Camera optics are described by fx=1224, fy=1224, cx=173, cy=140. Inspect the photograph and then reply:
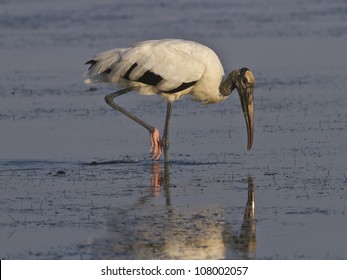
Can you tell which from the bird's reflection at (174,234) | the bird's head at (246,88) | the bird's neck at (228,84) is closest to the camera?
the bird's reflection at (174,234)

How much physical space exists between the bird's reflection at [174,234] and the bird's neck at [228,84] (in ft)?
10.2

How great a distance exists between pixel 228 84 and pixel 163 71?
82 cm

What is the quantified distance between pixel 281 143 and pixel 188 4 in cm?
1683

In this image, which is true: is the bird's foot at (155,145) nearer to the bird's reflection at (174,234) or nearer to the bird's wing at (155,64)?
the bird's wing at (155,64)

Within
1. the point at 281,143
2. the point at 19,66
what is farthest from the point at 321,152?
the point at 19,66

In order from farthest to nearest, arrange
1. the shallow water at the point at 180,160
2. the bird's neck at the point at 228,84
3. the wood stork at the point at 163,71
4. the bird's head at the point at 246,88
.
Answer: the bird's neck at the point at 228,84, the bird's head at the point at 246,88, the wood stork at the point at 163,71, the shallow water at the point at 180,160

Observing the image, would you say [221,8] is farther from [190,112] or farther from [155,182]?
[155,182]

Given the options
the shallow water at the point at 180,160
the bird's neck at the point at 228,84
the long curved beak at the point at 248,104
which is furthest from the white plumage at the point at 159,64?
the shallow water at the point at 180,160

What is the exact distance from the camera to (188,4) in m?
30.3

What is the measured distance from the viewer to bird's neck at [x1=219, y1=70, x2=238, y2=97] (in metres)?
13.8

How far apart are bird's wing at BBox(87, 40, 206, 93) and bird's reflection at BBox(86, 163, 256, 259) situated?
9.18 ft

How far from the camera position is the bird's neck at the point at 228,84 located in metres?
13.8
